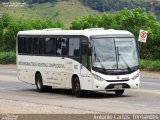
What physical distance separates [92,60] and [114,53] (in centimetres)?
88

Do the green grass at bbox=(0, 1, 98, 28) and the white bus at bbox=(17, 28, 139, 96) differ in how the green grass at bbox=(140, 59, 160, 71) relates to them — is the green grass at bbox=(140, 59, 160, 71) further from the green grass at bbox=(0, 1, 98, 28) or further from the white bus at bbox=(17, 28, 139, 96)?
the green grass at bbox=(0, 1, 98, 28)

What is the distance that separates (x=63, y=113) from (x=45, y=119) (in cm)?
144

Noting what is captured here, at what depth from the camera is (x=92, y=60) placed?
80.6ft

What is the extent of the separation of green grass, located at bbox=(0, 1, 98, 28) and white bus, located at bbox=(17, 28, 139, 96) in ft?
321

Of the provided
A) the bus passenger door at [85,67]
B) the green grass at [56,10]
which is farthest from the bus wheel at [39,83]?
the green grass at [56,10]

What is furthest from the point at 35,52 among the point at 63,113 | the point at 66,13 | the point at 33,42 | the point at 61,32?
the point at 66,13

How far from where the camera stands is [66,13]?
429 ft

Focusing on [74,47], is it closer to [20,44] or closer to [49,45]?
[49,45]

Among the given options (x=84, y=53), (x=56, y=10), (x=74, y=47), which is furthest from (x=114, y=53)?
(x=56, y=10)

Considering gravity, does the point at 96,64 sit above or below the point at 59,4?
above

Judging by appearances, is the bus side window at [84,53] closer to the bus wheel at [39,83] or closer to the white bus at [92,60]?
the white bus at [92,60]

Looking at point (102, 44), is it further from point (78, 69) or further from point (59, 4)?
point (59, 4)

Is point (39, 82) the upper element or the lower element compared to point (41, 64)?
lower

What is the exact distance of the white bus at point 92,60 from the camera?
79.8 feet
